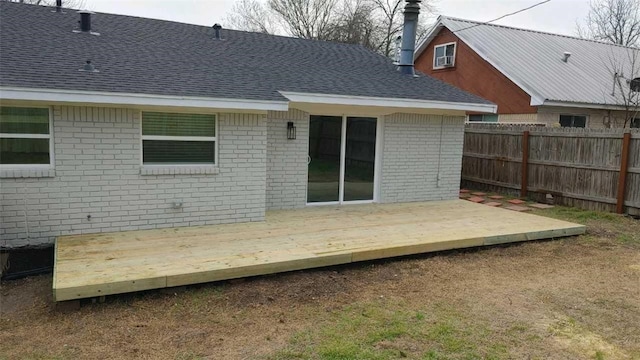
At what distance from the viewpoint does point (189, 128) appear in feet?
22.9

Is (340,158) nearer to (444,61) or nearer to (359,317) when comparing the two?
(359,317)

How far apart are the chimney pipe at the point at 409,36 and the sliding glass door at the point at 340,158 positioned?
233 cm

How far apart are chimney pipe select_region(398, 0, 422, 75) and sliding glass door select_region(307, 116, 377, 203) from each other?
7.64 ft

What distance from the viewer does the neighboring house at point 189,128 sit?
6.11m

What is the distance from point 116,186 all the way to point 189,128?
4.38ft

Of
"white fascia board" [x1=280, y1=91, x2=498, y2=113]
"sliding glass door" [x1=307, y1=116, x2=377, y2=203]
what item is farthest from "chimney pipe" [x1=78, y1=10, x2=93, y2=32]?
"sliding glass door" [x1=307, y1=116, x2=377, y2=203]

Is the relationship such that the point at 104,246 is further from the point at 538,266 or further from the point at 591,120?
the point at 591,120

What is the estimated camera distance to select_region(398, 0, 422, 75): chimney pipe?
10781mm

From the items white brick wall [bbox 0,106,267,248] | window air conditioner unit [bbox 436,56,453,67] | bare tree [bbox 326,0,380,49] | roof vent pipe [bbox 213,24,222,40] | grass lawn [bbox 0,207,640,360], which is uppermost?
bare tree [bbox 326,0,380,49]

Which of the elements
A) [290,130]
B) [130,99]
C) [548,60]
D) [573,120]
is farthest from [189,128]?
[548,60]

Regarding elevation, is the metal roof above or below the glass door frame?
above

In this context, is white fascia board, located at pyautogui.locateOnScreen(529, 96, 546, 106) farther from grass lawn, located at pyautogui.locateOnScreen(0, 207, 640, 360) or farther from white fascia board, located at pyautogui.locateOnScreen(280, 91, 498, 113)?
grass lawn, located at pyautogui.locateOnScreen(0, 207, 640, 360)

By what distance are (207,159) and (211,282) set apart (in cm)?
251

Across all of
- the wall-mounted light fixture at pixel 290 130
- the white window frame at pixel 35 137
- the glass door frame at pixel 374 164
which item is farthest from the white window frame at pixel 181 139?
the glass door frame at pixel 374 164
